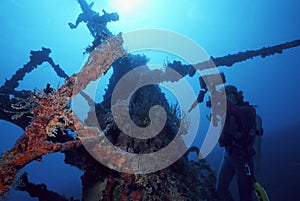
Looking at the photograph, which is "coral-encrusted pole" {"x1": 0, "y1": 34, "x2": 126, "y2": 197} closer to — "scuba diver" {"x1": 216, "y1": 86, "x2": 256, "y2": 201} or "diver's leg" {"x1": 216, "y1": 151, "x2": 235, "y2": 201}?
"scuba diver" {"x1": 216, "y1": 86, "x2": 256, "y2": 201}

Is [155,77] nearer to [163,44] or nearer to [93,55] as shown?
[163,44]

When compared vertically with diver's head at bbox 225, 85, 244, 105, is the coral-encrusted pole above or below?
below

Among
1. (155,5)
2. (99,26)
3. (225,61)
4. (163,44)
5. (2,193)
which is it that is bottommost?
(2,193)

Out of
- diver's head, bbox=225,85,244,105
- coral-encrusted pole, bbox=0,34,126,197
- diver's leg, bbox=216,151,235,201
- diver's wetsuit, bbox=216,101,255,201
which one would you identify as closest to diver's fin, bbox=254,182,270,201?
diver's wetsuit, bbox=216,101,255,201

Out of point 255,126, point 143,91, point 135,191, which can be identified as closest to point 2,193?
point 135,191

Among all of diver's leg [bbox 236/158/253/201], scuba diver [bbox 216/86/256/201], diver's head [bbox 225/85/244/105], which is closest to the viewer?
scuba diver [bbox 216/86/256/201]

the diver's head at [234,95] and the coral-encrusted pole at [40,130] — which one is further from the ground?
the diver's head at [234,95]

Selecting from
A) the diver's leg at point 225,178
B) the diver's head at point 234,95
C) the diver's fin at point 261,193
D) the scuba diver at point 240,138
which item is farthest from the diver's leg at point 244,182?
the diver's head at point 234,95

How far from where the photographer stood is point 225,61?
7.66 meters

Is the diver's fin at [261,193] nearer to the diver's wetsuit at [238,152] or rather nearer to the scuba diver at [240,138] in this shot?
the scuba diver at [240,138]

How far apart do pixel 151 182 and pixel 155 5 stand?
208 ft

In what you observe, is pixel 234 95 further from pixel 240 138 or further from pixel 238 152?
pixel 238 152

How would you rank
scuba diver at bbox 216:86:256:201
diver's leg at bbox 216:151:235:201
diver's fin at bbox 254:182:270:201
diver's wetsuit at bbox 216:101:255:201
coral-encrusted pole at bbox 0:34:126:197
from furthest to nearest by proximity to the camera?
diver's leg at bbox 216:151:235:201, diver's wetsuit at bbox 216:101:255:201, scuba diver at bbox 216:86:256:201, diver's fin at bbox 254:182:270:201, coral-encrusted pole at bbox 0:34:126:197

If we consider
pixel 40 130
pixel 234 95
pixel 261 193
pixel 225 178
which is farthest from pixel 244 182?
pixel 40 130
